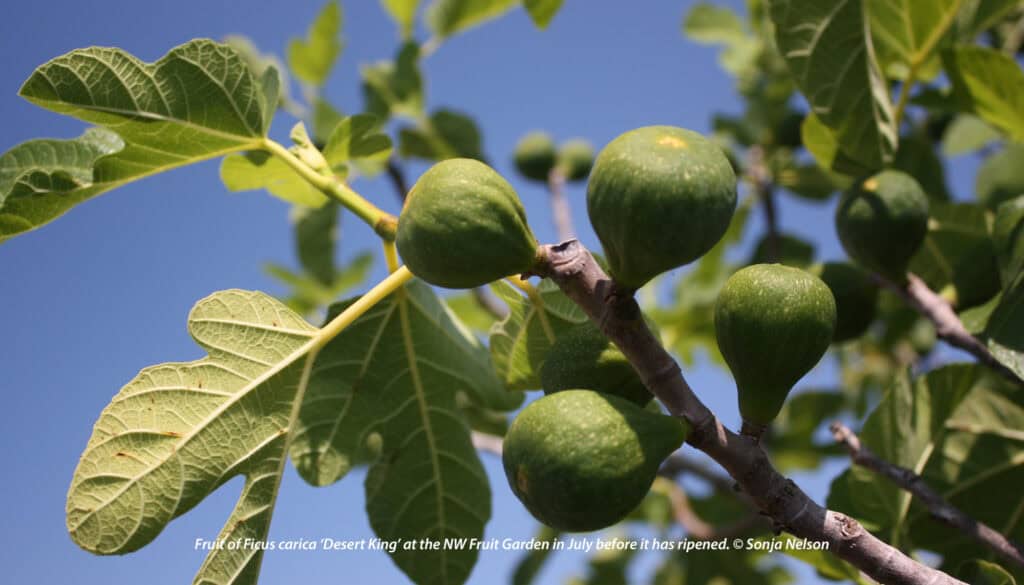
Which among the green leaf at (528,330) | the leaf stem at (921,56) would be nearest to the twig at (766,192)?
the leaf stem at (921,56)

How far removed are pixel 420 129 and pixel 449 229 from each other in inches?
120

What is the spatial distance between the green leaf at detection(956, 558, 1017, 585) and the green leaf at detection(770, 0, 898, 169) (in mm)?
1257

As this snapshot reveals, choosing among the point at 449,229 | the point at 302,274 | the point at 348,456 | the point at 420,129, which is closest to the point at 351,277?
the point at 302,274

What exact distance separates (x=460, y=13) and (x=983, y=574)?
3.52 m

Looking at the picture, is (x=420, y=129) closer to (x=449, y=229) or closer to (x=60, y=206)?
(x=60, y=206)

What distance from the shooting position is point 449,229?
4.87 feet

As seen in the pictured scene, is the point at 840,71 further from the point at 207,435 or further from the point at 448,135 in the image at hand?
the point at 448,135

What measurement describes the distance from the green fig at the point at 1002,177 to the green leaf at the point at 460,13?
7.56ft

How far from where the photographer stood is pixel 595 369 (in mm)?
1592

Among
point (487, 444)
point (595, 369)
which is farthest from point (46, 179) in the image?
point (487, 444)

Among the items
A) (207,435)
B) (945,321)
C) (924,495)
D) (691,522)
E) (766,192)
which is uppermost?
(207,435)

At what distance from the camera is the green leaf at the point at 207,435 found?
5.79 feet

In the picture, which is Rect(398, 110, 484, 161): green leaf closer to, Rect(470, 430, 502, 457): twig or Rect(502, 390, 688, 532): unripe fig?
Rect(470, 430, 502, 457): twig

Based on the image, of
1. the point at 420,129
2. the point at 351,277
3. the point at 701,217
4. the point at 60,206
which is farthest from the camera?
the point at 351,277
